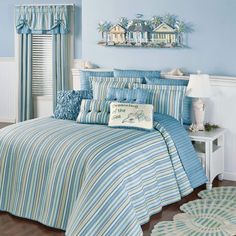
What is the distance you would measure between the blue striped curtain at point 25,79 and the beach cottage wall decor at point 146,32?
6.52 feet

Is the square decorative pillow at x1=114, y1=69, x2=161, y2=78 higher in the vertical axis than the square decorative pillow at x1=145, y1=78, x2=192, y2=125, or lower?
higher

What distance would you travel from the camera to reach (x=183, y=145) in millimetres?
4836

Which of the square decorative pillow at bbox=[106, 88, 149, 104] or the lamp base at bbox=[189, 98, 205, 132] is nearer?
the square decorative pillow at bbox=[106, 88, 149, 104]

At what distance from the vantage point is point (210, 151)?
4.98m

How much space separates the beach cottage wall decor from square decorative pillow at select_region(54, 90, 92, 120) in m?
0.87

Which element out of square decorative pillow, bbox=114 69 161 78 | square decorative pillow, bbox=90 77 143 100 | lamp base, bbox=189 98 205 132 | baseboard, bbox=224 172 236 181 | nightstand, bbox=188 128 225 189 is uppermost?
square decorative pillow, bbox=114 69 161 78

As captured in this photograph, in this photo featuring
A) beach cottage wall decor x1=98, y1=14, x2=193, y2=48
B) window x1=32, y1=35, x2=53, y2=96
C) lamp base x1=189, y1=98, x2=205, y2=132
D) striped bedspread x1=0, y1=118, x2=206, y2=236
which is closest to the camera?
striped bedspread x1=0, y1=118, x2=206, y2=236

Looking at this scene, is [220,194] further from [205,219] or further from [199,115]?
[199,115]

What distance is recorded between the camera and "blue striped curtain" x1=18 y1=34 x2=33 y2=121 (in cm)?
765

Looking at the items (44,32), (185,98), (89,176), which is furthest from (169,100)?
(44,32)

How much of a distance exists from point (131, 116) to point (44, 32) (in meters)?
3.28

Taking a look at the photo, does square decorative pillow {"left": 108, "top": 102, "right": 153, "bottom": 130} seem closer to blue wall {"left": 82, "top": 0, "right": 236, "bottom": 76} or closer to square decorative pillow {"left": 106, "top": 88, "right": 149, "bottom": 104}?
square decorative pillow {"left": 106, "top": 88, "right": 149, "bottom": 104}

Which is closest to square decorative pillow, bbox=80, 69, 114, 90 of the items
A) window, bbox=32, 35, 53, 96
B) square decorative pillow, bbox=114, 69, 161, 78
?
square decorative pillow, bbox=114, 69, 161, 78

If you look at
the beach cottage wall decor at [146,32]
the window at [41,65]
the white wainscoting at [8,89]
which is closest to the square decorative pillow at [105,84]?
the beach cottage wall decor at [146,32]
